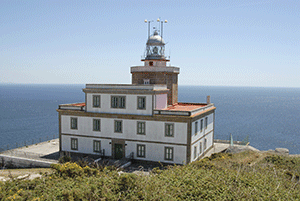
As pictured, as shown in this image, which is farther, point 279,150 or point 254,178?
point 279,150

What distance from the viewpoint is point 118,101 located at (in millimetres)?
31641

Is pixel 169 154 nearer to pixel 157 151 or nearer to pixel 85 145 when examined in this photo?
pixel 157 151

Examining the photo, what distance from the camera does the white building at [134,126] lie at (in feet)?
96.5

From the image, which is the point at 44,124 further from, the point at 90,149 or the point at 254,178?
the point at 254,178

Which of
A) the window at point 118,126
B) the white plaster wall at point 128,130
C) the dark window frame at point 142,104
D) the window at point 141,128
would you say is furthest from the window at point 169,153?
the window at point 118,126

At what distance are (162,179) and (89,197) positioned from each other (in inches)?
169

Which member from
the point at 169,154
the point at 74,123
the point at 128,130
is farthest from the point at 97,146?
the point at 169,154

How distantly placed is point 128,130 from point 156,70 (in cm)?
1042

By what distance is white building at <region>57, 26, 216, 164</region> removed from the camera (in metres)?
29.4

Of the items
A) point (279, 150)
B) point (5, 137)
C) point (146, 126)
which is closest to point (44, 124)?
point (5, 137)

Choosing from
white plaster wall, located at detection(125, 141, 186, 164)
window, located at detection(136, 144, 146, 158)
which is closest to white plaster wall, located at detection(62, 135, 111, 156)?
white plaster wall, located at detection(125, 141, 186, 164)

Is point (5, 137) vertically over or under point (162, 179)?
under

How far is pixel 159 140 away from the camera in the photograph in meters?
30.0

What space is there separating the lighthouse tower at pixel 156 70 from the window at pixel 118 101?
7.24 meters
